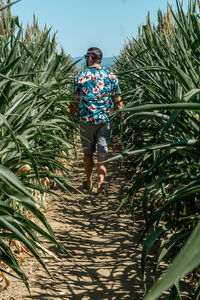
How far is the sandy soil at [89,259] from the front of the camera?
2.16m

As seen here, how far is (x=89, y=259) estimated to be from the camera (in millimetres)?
2584

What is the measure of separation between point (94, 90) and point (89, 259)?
6.27 feet

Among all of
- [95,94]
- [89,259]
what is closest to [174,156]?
[89,259]

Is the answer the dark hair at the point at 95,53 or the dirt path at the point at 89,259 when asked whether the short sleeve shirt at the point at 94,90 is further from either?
the dirt path at the point at 89,259

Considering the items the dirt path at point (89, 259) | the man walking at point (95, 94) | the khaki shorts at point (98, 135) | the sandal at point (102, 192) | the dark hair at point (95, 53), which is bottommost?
the dirt path at point (89, 259)

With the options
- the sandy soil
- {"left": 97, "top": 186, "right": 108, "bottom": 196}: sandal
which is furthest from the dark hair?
the sandy soil

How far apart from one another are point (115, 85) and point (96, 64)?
286 millimetres

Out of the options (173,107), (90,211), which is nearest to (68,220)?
(90,211)

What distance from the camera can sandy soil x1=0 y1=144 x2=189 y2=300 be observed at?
216 cm

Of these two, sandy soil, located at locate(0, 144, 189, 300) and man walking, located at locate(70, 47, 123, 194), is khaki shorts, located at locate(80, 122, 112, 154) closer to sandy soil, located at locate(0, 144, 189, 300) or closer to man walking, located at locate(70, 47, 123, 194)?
man walking, located at locate(70, 47, 123, 194)

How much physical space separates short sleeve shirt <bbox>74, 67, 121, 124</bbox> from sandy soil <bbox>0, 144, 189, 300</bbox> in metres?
0.86

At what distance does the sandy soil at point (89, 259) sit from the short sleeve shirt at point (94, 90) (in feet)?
2.84

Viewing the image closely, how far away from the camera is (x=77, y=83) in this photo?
4020 mm

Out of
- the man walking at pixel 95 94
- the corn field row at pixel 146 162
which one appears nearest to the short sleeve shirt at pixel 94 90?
the man walking at pixel 95 94
